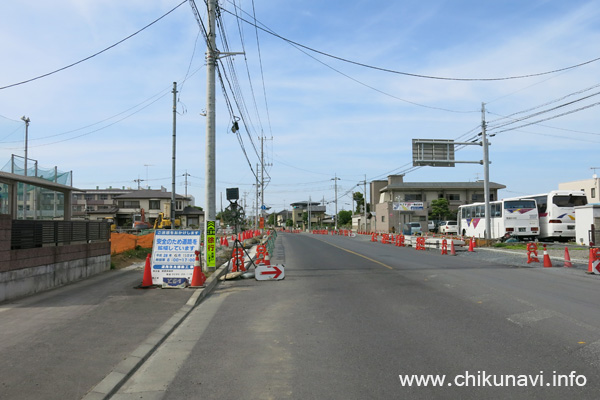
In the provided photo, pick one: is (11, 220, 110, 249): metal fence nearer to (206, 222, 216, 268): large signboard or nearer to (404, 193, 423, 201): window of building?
(206, 222, 216, 268): large signboard

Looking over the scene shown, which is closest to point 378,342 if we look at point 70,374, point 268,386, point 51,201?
point 268,386

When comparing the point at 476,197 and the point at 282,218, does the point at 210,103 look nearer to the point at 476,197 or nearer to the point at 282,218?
the point at 476,197

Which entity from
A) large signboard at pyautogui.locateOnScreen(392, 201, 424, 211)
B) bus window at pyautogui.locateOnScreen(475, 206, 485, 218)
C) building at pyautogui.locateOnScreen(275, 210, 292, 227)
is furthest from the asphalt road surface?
building at pyautogui.locateOnScreen(275, 210, 292, 227)

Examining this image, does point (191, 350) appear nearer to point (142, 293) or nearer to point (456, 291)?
point (142, 293)

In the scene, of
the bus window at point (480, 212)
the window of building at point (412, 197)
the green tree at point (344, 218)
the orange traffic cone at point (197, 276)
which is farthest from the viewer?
the green tree at point (344, 218)

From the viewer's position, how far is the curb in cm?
488

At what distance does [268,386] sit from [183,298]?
20.3 feet

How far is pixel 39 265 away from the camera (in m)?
11.2

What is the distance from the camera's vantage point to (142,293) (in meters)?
11.3

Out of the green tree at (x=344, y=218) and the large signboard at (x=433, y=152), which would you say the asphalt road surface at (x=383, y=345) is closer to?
the large signboard at (x=433, y=152)

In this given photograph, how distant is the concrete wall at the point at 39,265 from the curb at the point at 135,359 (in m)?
3.86

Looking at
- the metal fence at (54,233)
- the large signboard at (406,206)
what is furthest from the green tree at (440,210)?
the metal fence at (54,233)

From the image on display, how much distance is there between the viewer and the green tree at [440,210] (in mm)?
74312

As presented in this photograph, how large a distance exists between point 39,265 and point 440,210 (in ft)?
228
